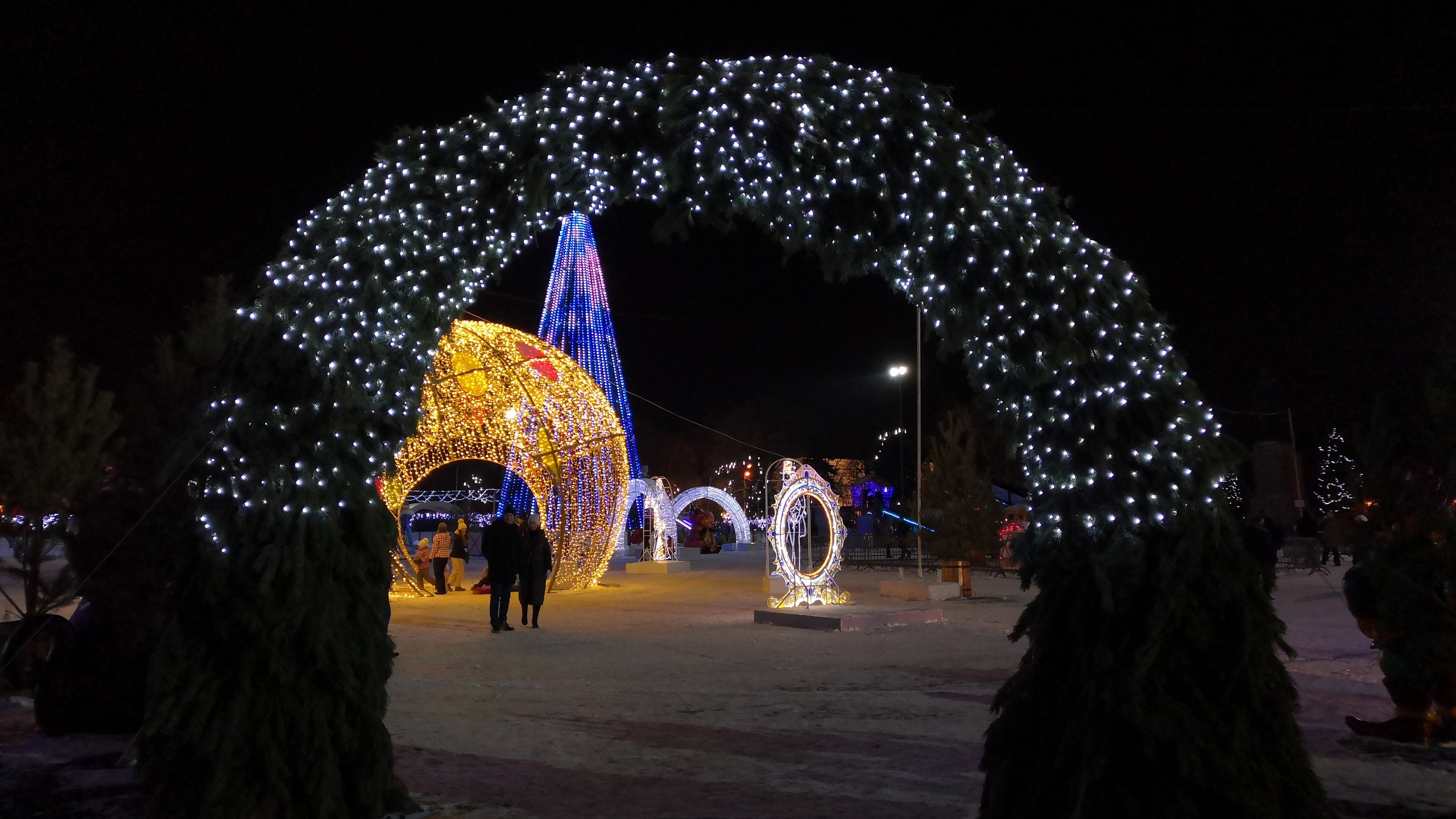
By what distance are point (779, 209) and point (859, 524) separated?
41381 mm

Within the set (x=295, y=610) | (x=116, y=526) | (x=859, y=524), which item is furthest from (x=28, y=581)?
(x=859, y=524)

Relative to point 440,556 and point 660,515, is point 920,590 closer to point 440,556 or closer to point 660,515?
point 440,556

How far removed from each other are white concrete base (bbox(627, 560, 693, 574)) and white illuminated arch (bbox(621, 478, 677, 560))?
5.40 ft

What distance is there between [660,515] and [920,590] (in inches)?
478

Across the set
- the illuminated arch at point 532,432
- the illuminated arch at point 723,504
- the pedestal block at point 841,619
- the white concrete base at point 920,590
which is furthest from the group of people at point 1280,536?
the illuminated arch at point 723,504

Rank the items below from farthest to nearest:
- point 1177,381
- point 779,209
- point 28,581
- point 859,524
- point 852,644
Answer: point 859,524
point 852,644
point 28,581
point 779,209
point 1177,381

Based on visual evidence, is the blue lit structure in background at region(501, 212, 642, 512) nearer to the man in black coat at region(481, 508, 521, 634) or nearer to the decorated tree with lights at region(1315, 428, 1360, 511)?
the man in black coat at region(481, 508, 521, 634)

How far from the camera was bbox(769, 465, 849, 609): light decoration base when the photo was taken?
1653 cm

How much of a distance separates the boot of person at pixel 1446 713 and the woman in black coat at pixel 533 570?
10363 millimetres

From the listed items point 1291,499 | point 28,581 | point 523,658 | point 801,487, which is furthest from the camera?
point 1291,499

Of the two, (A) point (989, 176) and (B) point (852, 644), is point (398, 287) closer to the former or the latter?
(A) point (989, 176)

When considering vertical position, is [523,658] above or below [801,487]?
below

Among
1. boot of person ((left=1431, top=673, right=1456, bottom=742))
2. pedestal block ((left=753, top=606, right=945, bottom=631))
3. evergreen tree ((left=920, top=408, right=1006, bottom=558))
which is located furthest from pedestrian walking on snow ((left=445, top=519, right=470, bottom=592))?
boot of person ((left=1431, top=673, right=1456, bottom=742))

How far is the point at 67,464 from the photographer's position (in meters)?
18.2
